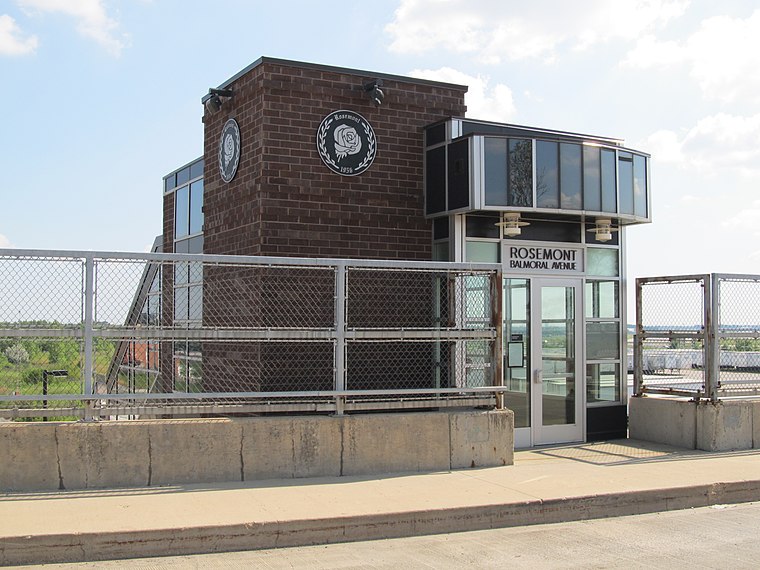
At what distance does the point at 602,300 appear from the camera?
1266 centimetres

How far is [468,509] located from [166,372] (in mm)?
7249

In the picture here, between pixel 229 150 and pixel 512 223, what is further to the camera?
pixel 229 150

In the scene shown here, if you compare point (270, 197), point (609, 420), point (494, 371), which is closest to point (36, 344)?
point (270, 197)

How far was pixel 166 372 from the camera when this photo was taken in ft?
44.8

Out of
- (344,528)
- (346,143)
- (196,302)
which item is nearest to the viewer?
(344,528)

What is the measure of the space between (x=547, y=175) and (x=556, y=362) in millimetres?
2697

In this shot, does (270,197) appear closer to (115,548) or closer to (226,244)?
(226,244)

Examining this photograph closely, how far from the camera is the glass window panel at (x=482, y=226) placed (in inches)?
460

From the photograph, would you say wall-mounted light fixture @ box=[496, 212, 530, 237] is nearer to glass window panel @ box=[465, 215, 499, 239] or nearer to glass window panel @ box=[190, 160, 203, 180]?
glass window panel @ box=[465, 215, 499, 239]

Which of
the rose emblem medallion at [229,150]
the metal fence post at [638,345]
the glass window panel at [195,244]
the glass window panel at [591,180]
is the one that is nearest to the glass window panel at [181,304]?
the glass window panel at [195,244]

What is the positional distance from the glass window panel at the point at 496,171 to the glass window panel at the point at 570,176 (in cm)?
88

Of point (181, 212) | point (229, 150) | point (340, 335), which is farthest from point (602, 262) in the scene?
point (181, 212)

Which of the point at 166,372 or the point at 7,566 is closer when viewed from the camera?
the point at 7,566

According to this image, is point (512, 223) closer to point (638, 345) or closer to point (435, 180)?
point (435, 180)
